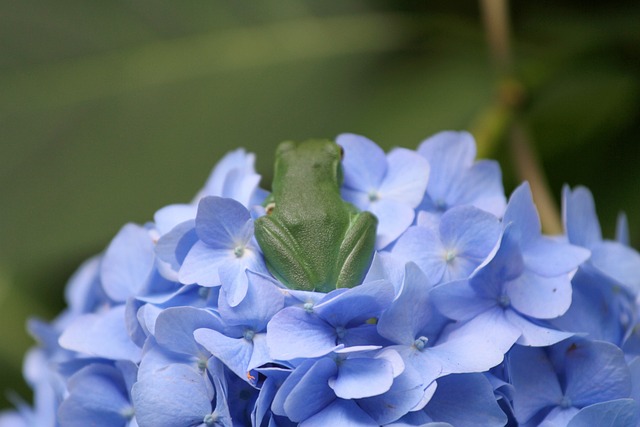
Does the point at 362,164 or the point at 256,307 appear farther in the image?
the point at 362,164

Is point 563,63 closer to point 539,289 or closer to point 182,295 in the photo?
point 539,289

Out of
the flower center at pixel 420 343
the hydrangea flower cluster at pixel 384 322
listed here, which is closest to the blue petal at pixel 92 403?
the hydrangea flower cluster at pixel 384 322

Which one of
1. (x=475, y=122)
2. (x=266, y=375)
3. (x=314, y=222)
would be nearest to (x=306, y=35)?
(x=475, y=122)

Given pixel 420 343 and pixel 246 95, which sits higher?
pixel 246 95

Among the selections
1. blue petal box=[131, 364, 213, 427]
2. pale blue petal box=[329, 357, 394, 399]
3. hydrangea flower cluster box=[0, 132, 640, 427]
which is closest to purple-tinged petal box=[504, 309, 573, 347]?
hydrangea flower cluster box=[0, 132, 640, 427]

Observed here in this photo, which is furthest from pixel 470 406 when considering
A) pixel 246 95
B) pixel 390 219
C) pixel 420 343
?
pixel 246 95

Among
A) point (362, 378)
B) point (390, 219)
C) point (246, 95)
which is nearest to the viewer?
point (362, 378)

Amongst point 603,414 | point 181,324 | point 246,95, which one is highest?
point 246,95

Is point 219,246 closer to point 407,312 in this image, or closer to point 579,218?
point 407,312
